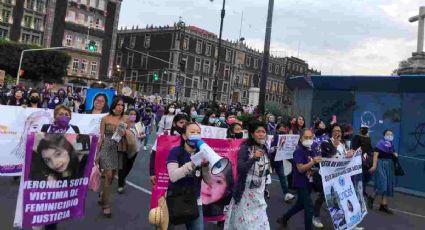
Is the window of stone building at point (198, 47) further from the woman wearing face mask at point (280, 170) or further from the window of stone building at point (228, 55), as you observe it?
the woman wearing face mask at point (280, 170)

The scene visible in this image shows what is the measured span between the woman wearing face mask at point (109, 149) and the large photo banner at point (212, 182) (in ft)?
4.95

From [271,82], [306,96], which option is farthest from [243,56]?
[306,96]

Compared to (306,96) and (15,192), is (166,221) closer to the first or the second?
(15,192)

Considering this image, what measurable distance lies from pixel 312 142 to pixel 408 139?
26.4 feet

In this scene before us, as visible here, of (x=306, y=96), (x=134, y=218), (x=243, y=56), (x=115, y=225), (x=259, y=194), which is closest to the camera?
(x=259, y=194)

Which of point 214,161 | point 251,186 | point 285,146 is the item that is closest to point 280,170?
point 285,146

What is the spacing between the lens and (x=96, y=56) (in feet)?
243

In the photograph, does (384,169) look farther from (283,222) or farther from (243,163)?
(243,163)

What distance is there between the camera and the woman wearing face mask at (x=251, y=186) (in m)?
5.20

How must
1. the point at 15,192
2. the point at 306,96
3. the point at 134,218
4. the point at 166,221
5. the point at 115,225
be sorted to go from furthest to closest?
the point at 306,96, the point at 15,192, the point at 134,218, the point at 115,225, the point at 166,221

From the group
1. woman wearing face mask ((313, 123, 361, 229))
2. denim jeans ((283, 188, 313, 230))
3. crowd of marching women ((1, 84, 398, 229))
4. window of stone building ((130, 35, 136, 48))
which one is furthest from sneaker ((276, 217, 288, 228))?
window of stone building ((130, 35, 136, 48))

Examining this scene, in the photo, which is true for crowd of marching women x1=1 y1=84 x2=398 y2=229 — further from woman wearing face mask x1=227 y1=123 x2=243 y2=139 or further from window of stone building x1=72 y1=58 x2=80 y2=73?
window of stone building x1=72 y1=58 x2=80 y2=73

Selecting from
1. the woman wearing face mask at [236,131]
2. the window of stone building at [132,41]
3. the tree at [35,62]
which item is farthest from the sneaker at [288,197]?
the window of stone building at [132,41]

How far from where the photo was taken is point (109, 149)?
7.18m
